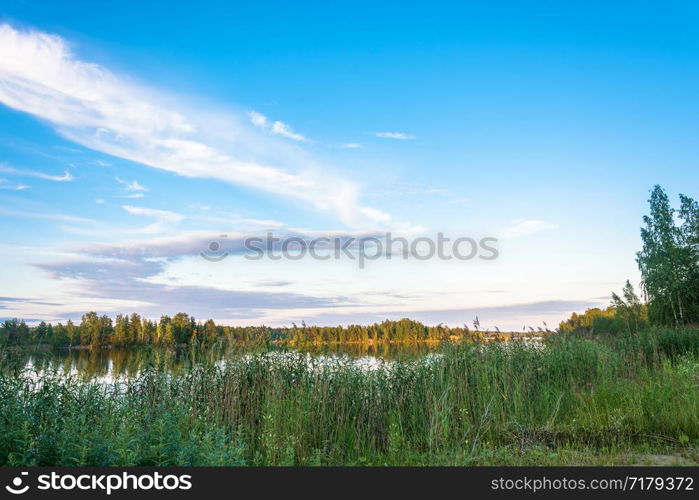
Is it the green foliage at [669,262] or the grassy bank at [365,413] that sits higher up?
the green foliage at [669,262]

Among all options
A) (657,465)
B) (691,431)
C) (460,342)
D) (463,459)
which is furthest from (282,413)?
(691,431)

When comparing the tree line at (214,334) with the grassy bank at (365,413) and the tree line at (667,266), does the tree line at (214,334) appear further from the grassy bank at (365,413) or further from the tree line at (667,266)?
the tree line at (667,266)

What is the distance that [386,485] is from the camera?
468cm

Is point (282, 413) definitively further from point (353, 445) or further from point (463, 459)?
point (463, 459)

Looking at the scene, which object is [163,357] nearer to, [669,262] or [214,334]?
[214,334]

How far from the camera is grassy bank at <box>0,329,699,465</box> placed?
5359mm

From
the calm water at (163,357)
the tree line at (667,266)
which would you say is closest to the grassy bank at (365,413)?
the calm water at (163,357)

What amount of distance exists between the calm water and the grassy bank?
0.28 meters

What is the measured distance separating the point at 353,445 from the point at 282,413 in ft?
4.27

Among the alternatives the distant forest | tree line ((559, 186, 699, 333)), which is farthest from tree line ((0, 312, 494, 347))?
tree line ((559, 186, 699, 333))

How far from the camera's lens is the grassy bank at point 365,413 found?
536 centimetres

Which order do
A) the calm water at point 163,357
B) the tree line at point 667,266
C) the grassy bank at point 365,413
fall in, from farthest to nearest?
the tree line at point 667,266 < the calm water at point 163,357 < the grassy bank at point 365,413

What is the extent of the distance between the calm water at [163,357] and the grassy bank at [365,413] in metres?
0.28

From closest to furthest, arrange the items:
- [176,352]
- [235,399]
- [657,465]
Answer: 1. [657,465]
2. [235,399]
3. [176,352]
